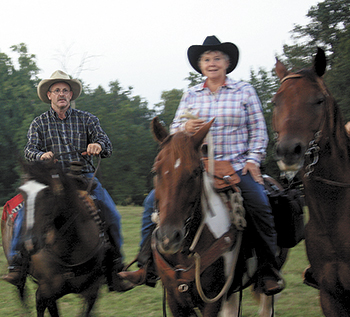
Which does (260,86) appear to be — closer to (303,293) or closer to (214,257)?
(303,293)

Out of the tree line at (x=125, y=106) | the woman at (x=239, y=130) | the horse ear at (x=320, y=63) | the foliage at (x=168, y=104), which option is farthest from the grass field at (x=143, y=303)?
the foliage at (x=168, y=104)

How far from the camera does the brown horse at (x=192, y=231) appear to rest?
3.17 meters

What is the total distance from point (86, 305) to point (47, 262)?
2.71 feet

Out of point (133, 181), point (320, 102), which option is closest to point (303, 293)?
point (320, 102)

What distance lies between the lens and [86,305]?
5066 mm

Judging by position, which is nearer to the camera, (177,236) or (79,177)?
(177,236)

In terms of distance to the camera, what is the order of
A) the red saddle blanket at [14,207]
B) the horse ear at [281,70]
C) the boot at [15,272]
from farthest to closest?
the red saddle blanket at [14,207] < the boot at [15,272] < the horse ear at [281,70]

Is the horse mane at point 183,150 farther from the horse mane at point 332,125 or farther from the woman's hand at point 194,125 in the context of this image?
the horse mane at point 332,125

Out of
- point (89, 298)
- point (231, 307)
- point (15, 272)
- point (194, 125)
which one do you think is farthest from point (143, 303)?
point (194, 125)

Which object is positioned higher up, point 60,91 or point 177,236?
point 60,91

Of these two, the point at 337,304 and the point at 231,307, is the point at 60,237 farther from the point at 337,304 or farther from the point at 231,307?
the point at 337,304

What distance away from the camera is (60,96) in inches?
213

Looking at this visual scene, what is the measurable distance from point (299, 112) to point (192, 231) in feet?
4.42

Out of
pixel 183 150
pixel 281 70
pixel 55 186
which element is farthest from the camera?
pixel 55 186
